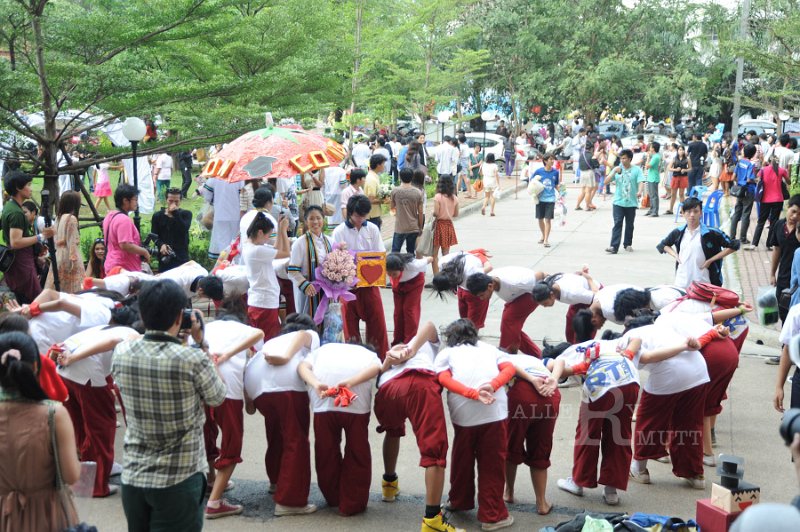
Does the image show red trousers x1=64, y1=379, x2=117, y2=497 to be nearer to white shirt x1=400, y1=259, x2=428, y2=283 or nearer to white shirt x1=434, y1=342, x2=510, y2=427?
white shirt x1=434, y1=342, x2=510, y2=427

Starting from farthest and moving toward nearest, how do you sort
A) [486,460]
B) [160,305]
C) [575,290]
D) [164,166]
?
[164,166] → [575,290] → [486,460] → [160,305]

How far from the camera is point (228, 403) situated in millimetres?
5789

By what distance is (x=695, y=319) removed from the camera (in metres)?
6.45

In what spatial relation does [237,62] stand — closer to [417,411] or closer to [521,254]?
[521,254]

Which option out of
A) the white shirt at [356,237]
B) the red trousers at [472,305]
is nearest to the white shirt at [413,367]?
the red trousers at [472,305]

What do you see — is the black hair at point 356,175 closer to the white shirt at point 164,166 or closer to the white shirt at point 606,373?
the white shirt at point 606,373

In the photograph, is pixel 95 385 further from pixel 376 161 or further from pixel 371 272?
pixel 376 161

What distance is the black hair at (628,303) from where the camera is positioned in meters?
6.84

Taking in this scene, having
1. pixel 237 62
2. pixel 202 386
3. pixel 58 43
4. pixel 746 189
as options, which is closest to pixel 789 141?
pixel 746 189

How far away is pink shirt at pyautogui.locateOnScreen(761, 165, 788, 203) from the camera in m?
14.1

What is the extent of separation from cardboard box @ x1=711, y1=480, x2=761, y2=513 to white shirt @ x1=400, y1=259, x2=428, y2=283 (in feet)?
14.3

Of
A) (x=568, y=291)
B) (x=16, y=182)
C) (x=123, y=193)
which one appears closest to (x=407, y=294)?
(x=568, y=291)

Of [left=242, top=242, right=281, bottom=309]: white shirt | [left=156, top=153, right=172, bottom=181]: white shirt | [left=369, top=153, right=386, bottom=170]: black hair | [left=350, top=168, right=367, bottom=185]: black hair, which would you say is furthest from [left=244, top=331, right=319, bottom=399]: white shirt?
[left=156, top=153, right=172, bottom=181]: white shirt

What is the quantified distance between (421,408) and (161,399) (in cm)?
199
